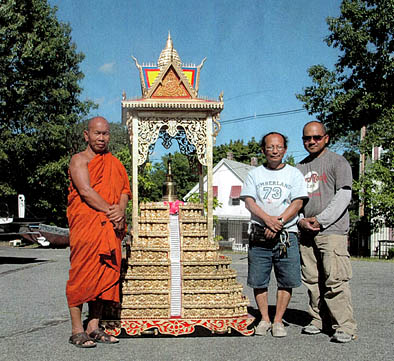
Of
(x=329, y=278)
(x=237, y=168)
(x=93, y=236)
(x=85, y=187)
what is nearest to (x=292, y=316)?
(x=329, y=278)

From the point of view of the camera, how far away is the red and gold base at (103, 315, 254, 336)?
16.5ft

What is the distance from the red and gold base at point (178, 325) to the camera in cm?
504

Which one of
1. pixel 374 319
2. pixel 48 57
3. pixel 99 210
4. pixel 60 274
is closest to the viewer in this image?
pixel 99 210

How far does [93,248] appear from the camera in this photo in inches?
183

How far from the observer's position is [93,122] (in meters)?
4.98

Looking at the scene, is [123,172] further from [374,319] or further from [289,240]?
[374,319]

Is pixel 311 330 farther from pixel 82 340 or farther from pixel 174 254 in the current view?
pixel 82 340

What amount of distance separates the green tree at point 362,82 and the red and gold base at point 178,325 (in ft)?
55.7

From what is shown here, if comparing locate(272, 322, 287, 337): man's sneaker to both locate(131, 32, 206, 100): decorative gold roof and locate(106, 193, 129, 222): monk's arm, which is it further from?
locate(131, 32, 206, 100): decorative gold roof

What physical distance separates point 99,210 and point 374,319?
150 inches

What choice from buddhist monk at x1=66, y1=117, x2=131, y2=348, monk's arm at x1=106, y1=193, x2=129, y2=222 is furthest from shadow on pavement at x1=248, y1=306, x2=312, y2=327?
monk's arm at x1=106, y1=193, x2=129, y2=222

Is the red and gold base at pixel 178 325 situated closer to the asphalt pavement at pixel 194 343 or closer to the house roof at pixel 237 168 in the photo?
the asphalt pavement at pixel 194 343

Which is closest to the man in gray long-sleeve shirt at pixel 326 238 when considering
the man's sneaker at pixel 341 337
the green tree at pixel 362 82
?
the man's sneaker at pixel 341 337

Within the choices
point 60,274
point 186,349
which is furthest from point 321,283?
point 60,274
